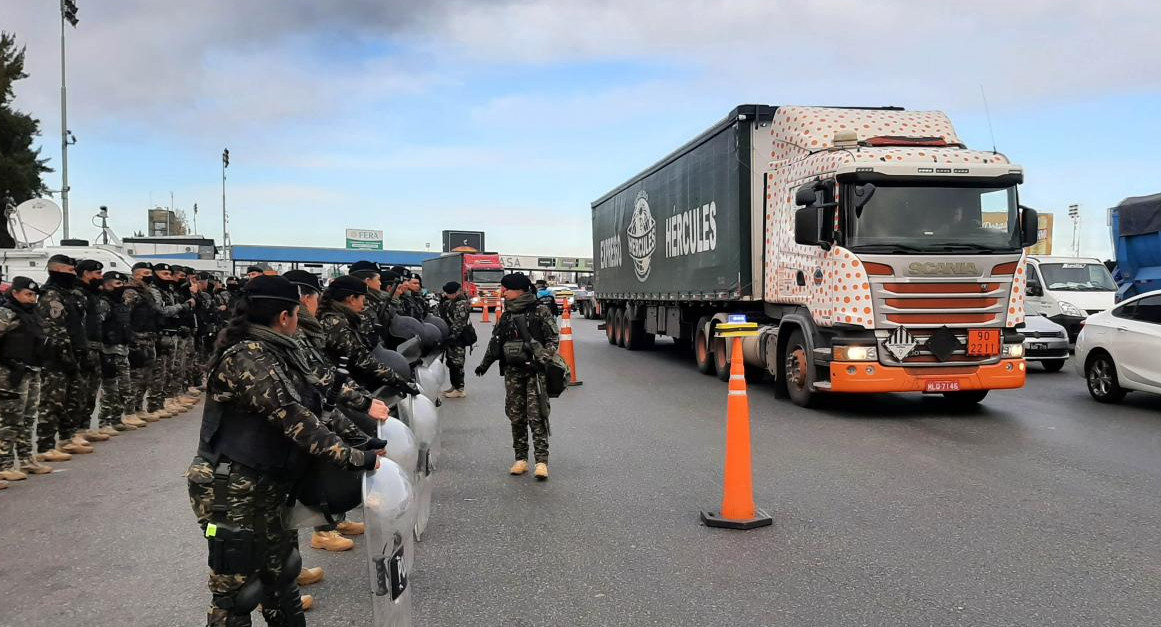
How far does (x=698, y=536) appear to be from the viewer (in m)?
5.37

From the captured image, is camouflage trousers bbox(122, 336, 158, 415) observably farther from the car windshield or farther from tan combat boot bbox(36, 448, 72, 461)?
the car windshield

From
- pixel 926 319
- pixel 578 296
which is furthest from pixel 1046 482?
pixel 578 296

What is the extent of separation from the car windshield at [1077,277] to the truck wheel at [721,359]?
8861 mm

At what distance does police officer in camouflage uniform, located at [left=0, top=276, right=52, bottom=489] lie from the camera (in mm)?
6961

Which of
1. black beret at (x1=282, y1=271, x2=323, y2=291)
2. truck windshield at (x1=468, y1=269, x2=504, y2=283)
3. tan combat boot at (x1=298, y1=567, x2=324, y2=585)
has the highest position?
truck windshield at (x1=468, y1=269, x2=504, y2=283)

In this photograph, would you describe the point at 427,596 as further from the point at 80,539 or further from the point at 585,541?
the point at 80,539

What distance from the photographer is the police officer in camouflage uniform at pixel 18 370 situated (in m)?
6.96

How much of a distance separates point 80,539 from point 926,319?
8.50 m

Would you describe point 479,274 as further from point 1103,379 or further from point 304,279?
point 304,279

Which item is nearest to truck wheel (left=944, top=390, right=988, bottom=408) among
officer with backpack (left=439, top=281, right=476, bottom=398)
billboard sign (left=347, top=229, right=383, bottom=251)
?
officer with backpack (left=439, top=281, right=476, bottom=398)

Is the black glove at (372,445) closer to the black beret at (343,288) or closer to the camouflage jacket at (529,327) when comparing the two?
the black beret at (343,288)

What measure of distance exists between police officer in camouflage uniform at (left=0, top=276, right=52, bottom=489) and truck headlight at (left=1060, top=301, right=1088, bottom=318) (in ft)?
59.1

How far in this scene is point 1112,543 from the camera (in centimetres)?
508

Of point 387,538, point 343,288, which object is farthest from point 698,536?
point 343,288
